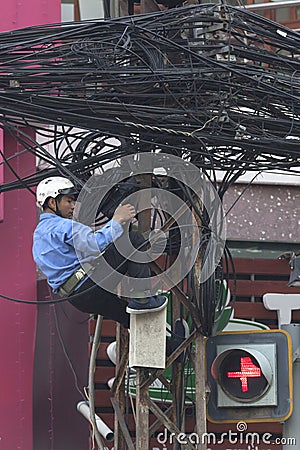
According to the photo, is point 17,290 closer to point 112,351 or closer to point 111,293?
point 112,351

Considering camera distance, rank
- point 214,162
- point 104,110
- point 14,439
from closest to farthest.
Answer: point 104,110
point 214,162
point 14,439

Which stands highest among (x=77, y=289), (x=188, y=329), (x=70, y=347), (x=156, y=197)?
(x=156, y=197)

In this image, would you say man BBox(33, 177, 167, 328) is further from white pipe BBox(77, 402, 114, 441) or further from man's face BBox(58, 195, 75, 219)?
white pipe BBox(77, 402, 114, 441)

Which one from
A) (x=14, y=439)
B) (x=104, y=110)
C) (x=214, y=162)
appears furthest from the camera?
(x=14, y=439)

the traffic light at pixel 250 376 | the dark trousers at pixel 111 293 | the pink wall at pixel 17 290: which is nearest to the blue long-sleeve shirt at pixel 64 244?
the dark trousers at pixel 111 293

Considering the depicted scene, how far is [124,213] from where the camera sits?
7.86m

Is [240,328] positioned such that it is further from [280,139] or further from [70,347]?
[280,139]

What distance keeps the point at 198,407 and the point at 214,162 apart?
188cm

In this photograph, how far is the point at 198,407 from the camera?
8305mm

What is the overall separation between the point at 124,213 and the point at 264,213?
4584mm

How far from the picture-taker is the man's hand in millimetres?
7809

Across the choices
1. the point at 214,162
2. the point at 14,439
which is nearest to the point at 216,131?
the point at 214,162
